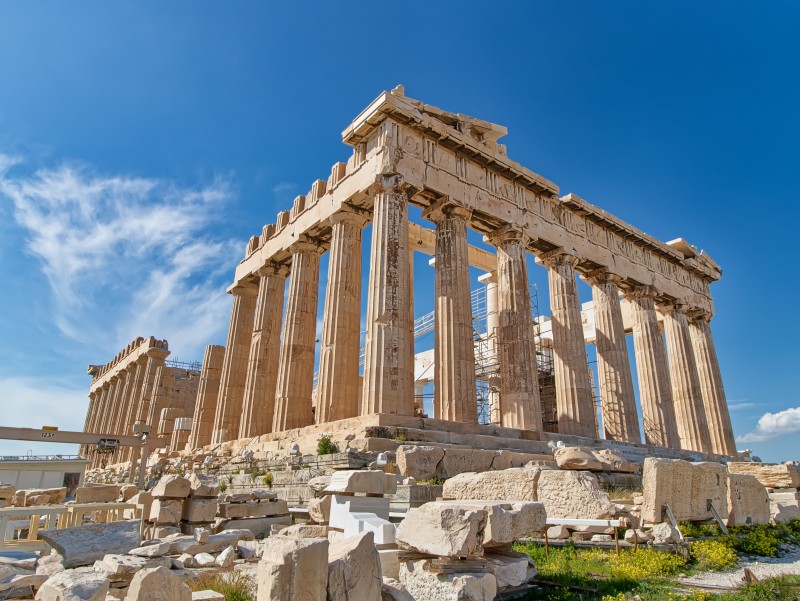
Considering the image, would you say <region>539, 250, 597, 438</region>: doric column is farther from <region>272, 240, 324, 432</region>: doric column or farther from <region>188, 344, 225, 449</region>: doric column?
<region>188, 344, 225, 449</region>: doric column

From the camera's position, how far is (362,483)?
6973mm

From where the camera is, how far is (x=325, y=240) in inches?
859

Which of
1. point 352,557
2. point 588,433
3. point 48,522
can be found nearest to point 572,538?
point 352,557

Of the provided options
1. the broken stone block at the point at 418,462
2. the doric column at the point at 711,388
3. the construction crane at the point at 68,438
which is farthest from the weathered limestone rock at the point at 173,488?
the doric column at the point at 711,388

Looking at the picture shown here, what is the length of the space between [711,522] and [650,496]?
1845 millimetres

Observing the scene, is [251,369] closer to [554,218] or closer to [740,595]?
[554,218]

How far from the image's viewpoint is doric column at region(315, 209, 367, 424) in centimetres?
1731

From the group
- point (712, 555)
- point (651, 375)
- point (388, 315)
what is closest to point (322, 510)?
point (712, 555)

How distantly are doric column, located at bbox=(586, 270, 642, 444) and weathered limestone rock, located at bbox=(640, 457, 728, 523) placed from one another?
12901 millimetres

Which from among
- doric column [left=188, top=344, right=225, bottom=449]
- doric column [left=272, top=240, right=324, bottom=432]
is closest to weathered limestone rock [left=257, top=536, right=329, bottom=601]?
doric column [left=272, top=240, right=324, bottom=432]

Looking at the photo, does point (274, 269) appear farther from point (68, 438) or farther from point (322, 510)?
point (322, 510)

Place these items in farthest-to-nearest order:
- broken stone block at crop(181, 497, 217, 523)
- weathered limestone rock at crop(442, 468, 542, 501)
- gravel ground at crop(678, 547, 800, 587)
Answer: broken stone block at crop(181, 497, 217, 523)
weathered limestone rock at crop(442, 468, 542, 501)
gravel ground at crop(678, 547, 800, 587)

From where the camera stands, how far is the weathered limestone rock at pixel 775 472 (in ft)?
43.4

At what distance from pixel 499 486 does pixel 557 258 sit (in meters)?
15.4
